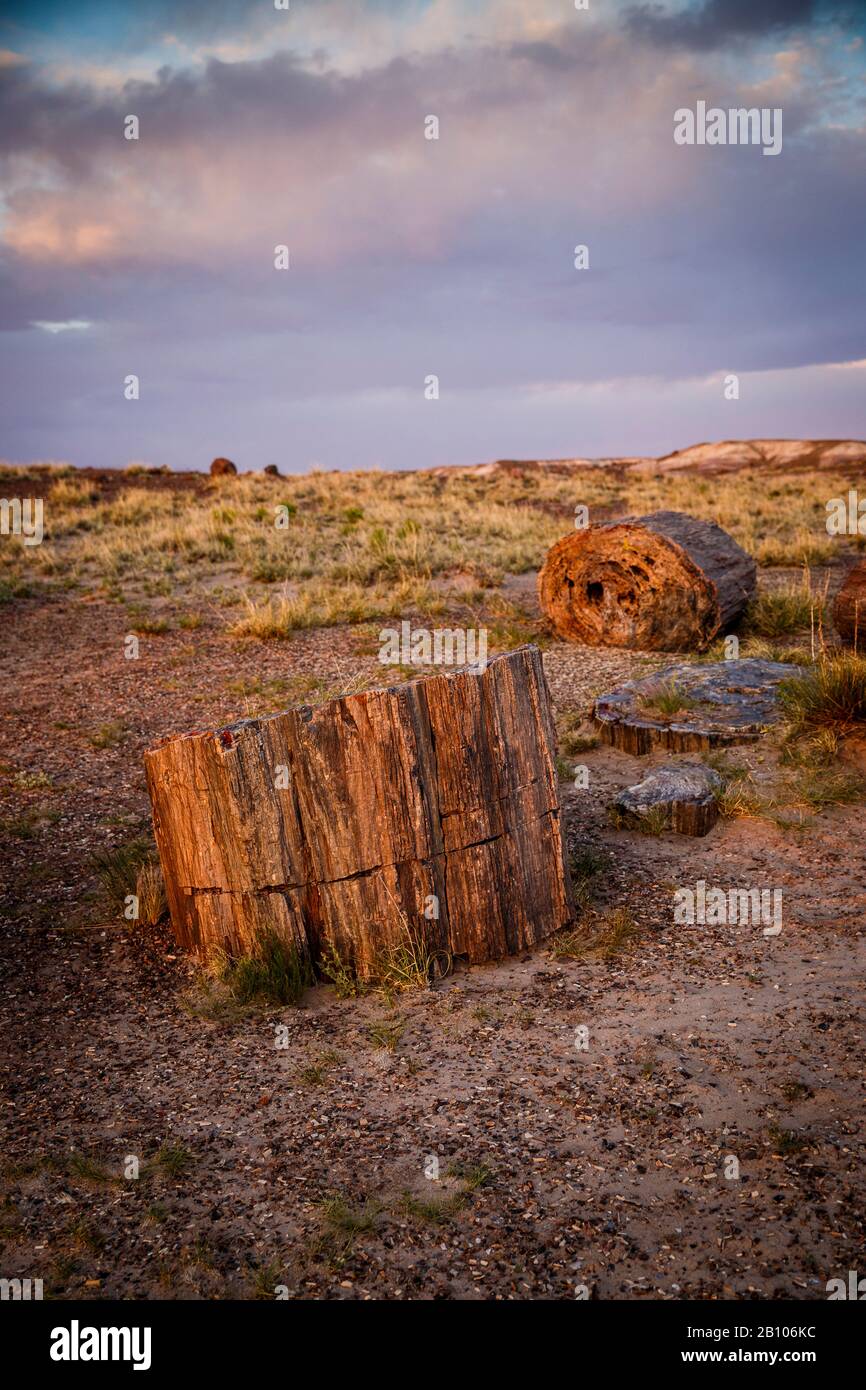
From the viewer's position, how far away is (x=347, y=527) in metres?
19.0

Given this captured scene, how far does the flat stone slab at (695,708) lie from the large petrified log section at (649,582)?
1509 millimetres

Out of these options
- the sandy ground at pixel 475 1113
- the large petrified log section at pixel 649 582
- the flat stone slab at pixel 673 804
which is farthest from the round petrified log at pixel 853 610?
the sandy ground at pixel 475 1113

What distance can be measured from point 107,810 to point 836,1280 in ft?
17.0

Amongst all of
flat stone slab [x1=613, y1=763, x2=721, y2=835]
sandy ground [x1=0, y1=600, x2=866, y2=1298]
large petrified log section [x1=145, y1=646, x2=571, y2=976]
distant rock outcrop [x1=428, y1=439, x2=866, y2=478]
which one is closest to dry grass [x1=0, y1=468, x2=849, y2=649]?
flat stone slab [x1=613, y1=763, x2=721, y2=835]

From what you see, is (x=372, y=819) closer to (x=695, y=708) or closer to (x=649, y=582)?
(x=695, y=708)

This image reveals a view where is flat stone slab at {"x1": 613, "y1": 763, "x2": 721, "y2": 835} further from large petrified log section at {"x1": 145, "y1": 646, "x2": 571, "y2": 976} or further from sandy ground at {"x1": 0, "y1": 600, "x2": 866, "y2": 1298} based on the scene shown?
large petrified log section at {"x1": 145, "y1": 646, "x2": 571, "y2": 976}

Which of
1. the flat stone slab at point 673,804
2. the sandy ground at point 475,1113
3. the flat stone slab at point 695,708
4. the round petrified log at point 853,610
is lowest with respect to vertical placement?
the sandy ground at point 475,1113

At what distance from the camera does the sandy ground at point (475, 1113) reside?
2.41 m

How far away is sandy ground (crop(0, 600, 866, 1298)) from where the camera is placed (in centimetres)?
241

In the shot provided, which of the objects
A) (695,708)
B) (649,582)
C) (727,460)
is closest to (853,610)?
(695,708)

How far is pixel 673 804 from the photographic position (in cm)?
527

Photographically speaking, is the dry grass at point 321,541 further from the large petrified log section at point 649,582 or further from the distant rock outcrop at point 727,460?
the distant rock outcrop at point 727,460

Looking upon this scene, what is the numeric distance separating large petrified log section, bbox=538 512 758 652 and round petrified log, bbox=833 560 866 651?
154 cm

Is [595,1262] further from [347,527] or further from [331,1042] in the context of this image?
[347,527]
